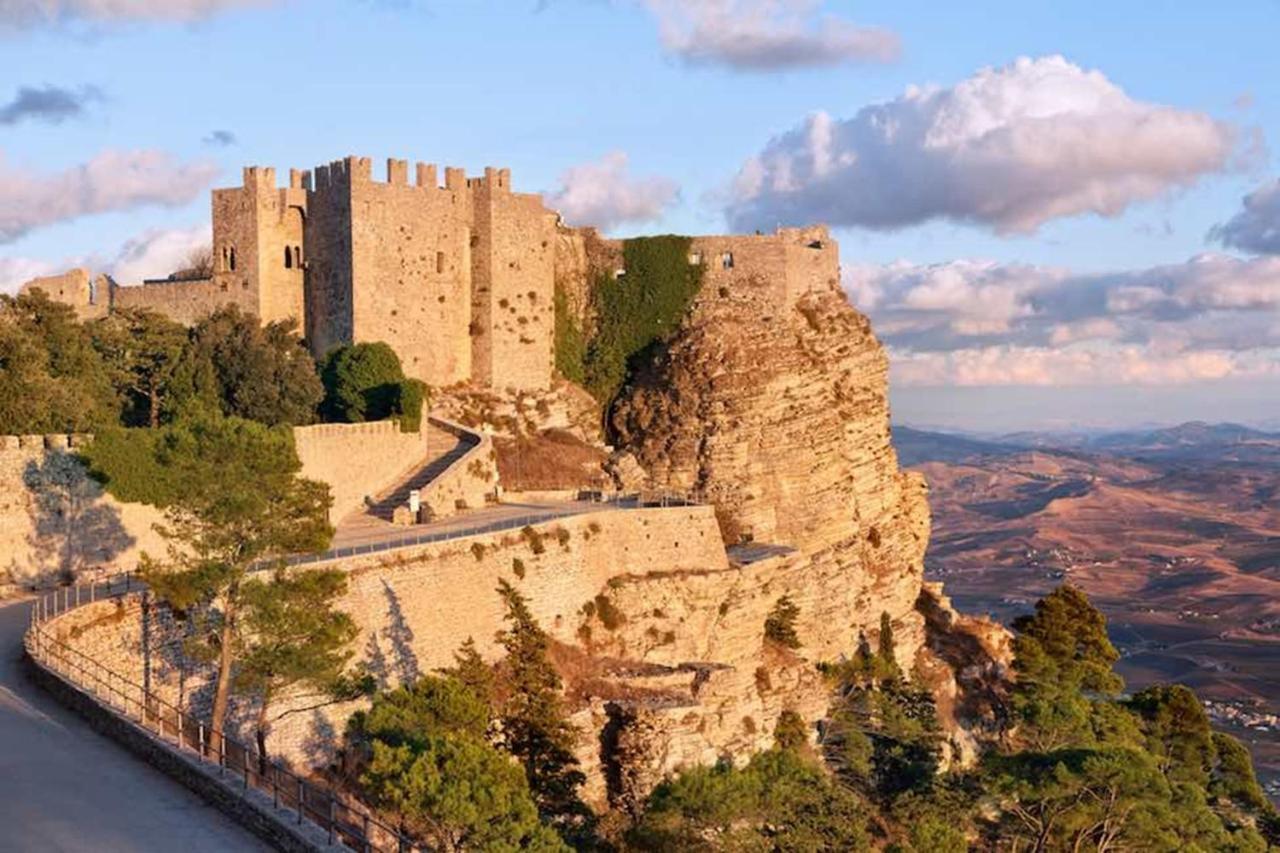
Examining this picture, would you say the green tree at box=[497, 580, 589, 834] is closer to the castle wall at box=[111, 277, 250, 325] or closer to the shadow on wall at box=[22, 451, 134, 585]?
the shadow on wall at box=[22, 451, 134, 585]

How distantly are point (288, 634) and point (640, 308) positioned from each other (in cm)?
3124

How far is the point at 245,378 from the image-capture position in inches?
1673

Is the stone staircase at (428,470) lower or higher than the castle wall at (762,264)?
lower

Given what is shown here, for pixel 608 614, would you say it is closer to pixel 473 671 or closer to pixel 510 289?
pixel 473 671

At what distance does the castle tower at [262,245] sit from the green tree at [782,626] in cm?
1885

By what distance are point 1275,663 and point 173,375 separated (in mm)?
113235

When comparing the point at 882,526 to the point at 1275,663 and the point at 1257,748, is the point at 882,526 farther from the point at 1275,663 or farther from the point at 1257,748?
the point at 1275,663

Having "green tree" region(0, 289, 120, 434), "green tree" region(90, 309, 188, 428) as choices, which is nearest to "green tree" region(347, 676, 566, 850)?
"green tree" region(0, 289, 120, 434)

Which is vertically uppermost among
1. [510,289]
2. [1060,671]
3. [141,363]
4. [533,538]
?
[510,289]

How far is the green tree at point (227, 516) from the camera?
23.2 metres

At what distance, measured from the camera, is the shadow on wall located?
3061 cm

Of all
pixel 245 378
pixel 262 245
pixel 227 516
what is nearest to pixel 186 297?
pixel 262 245

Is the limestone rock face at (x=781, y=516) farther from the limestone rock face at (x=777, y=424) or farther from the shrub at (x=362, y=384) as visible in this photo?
the shrub at (x=362, y=384)

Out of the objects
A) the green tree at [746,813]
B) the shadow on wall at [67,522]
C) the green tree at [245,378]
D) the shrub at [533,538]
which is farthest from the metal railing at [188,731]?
the green tree at [245,378]
